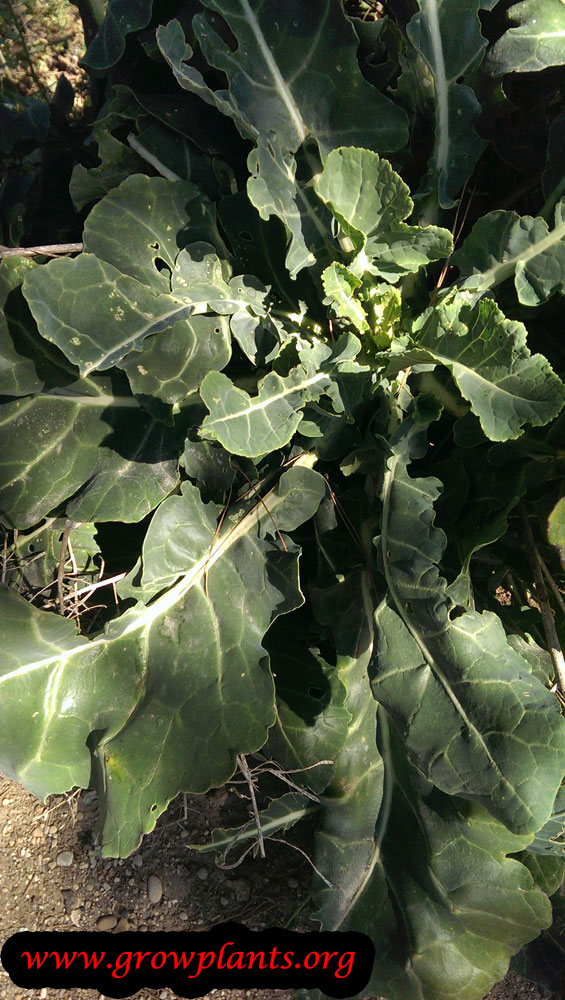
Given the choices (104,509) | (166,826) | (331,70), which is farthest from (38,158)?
(166,826)

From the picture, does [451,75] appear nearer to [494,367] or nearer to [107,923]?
[494,367]

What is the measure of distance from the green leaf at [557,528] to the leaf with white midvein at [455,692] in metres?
0.18

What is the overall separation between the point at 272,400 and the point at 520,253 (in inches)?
20.2

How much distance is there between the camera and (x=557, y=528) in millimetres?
1216

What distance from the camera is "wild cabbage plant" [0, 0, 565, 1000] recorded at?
46.1 inches

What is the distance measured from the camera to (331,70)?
1329 millimetres

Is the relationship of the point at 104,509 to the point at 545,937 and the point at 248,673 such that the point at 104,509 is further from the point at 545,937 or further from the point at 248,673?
the point at 545,937

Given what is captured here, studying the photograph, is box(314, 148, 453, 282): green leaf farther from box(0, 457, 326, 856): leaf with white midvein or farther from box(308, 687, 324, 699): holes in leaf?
box(308, 687, 324, 699): holes in leaf

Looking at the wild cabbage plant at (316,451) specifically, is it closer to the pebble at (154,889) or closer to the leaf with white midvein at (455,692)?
the leaf with white midvein at (455,692)

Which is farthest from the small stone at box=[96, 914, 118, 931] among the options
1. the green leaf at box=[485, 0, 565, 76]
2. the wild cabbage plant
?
the green leaf at box=[485, 0, 565, 76]

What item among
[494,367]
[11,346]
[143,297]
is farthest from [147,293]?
[494,367]

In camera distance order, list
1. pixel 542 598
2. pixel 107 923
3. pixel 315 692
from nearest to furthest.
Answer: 1. pixel 542 598
2. pixel 315 692
3. pixel 107 923

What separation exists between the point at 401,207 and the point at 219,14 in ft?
1.54

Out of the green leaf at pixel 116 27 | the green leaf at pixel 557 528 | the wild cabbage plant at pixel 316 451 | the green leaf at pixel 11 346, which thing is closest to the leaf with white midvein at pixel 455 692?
the wild cabbage plant at pixel 316 451
